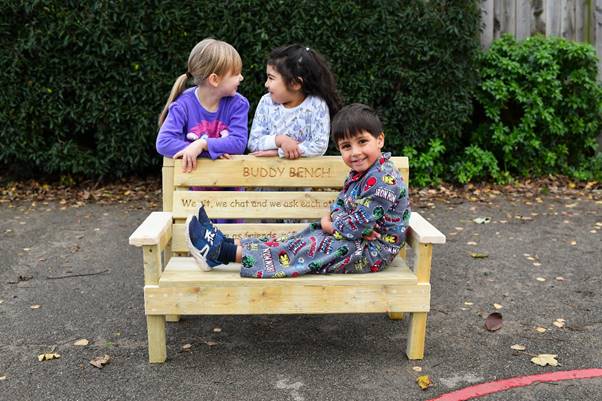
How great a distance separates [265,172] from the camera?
4078mm

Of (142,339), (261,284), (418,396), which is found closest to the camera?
(418,396)

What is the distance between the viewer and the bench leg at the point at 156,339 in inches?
137

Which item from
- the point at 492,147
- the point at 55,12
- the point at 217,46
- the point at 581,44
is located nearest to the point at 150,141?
the point at 55,12

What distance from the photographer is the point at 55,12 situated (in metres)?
6.92

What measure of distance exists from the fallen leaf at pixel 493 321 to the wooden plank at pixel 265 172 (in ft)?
3.36

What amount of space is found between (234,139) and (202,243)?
34.9 inches

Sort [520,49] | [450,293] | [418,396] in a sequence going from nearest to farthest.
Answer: [418,396]
[450,293]
[520,49]

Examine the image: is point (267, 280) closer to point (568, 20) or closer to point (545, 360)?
point (545, 360)

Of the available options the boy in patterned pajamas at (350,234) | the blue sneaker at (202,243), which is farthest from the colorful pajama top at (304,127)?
the blue sneaker at (202,243)

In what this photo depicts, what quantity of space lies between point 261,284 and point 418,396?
0.94 meters

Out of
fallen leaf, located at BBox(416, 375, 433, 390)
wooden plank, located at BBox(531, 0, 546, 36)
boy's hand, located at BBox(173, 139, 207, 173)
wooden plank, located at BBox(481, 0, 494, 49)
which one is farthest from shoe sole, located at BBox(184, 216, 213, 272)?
wooden plank, located at BBox(531, 0, 546, 36)

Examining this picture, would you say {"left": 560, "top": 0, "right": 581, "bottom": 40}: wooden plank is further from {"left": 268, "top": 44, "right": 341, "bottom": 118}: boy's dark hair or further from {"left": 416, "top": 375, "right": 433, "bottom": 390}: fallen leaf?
{"left": 416, "top": 375, "right": 433, "bottom": 390}: fallen leaf

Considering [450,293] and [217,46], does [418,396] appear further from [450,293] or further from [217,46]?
[217,46]

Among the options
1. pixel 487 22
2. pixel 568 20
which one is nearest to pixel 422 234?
pixel 487 22
